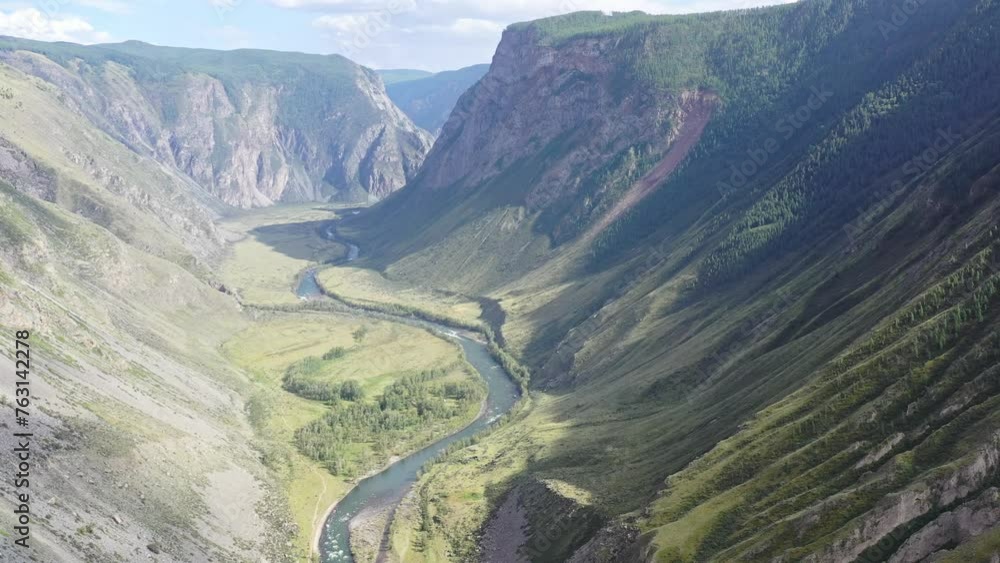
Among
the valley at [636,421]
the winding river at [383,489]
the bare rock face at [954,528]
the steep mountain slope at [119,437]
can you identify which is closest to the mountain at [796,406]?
the bare rock face at [954,528]

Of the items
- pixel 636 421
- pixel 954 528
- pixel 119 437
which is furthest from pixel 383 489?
pixel 954 528

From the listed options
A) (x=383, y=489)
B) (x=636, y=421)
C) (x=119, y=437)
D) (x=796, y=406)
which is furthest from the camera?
(x=636, y=421)

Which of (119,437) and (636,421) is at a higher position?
(636,421)

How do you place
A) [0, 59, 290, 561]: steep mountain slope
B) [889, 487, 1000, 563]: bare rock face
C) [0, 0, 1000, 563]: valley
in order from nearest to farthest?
[889, 487, 1000, 563]: bare rock face → [0, 0, 1000, 563]: valley → [0, 59, 290, 561]: steep mountain slope

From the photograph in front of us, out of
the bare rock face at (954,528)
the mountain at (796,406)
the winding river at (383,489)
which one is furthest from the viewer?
the winding river at (383,489)

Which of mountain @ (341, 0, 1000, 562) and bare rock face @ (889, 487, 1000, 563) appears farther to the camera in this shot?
mountain @ (341, 0, 1000, 562)

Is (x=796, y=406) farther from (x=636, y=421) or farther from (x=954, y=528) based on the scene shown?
(x=636, y=421)

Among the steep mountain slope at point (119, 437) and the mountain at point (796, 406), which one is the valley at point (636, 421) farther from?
the steep mountain slope at point (119, 437)

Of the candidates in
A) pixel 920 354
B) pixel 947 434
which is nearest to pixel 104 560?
pixel 947 434

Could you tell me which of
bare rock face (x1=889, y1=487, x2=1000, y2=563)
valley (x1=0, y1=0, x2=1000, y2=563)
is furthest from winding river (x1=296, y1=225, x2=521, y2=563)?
bare rock face (x1=889, y1=487, x2=1000, y2=563)

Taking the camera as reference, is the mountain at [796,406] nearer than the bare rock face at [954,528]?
No

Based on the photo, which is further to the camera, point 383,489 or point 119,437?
point 383,489

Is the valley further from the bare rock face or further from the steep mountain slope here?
the steep mountain slope
